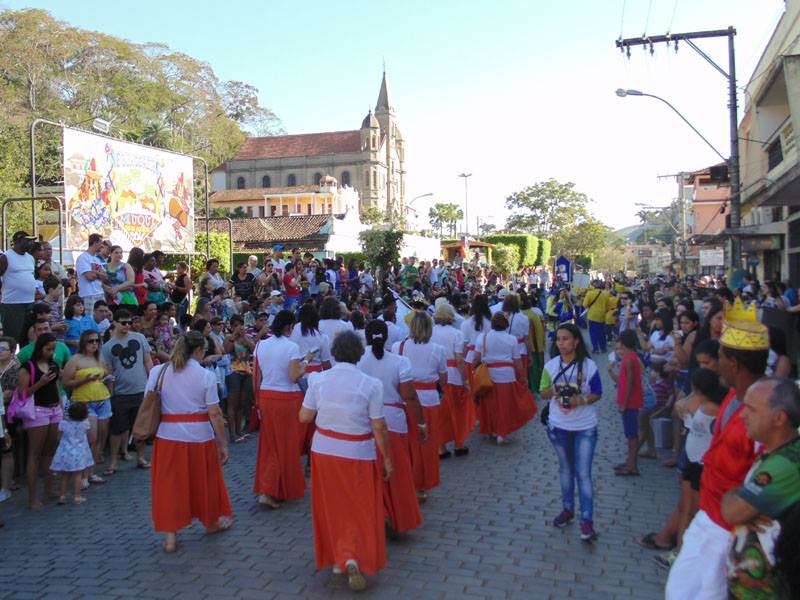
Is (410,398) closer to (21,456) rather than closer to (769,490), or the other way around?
(769,490)

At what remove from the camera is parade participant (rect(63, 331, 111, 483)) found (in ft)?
25.2

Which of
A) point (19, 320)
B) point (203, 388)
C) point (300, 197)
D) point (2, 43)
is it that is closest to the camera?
point (203, 388)

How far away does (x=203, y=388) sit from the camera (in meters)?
5.86

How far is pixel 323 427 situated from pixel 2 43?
5340cm

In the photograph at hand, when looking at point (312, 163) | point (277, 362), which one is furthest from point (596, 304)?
point (312, 163)

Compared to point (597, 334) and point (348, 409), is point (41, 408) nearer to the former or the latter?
point (348, 409)

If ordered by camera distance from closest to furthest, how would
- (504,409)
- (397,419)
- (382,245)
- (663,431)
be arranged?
(397,419) → (663,431) → (504,409) → (382,245)

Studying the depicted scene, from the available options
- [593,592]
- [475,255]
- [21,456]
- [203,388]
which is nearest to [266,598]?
[203,388]

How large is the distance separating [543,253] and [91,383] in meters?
62.6

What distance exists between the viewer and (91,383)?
307 inches

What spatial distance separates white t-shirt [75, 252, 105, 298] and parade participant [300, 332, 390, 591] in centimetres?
670

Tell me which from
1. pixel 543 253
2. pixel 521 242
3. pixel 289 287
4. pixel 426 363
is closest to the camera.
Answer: pixel 426 363

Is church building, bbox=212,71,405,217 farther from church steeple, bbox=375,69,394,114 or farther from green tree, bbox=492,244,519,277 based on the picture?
green tree, bbox=492,244,519,277

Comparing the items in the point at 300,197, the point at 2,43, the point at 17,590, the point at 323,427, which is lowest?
Result: the point at 17,590
